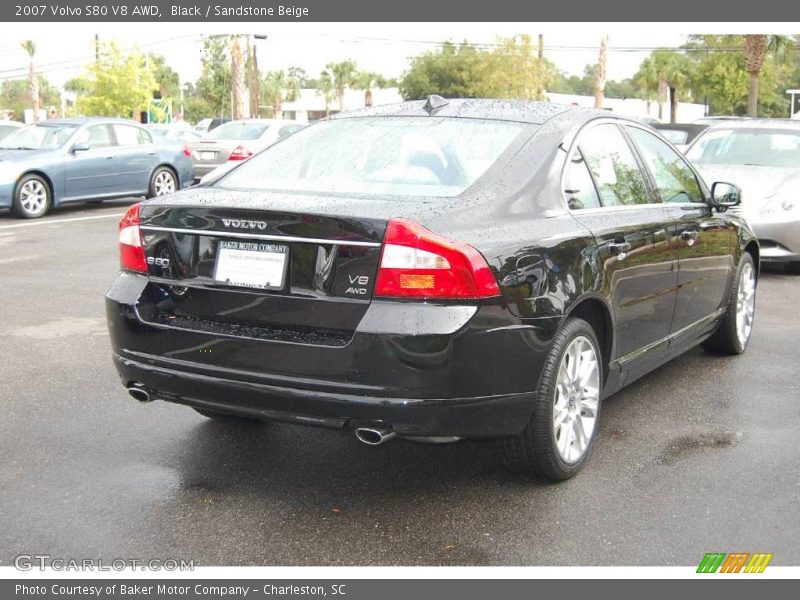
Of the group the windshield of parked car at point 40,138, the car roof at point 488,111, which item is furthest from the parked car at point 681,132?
the car roof at point 488,111

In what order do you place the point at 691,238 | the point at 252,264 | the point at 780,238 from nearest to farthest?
the point at 252,264, the point at 691,238, the point at 780,238

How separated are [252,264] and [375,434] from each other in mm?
814

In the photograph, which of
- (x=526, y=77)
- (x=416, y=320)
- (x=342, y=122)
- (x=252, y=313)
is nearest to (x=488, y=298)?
(x=416, y=320)

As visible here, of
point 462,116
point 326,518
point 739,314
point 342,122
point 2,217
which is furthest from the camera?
point 2,217

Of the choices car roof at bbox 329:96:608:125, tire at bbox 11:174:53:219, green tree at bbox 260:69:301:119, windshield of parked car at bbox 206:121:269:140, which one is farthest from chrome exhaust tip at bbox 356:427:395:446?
green tree at bbox 260:69:301:119

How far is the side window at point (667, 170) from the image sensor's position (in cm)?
529

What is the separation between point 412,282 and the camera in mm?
3568

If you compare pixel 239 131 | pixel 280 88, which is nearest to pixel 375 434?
pixel 239 131

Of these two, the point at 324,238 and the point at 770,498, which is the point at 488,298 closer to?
the point at 324,238

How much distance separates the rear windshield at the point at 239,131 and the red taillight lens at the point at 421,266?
1590cm

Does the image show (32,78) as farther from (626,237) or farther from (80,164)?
(626,237)

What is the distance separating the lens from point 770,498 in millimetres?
4090

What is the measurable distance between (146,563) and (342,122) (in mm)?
2432

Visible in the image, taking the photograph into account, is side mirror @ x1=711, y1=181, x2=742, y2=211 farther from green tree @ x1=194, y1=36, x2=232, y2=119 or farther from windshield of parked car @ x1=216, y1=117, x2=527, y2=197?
green tree @ x1=194, y1=36, x2=232, y2=119
